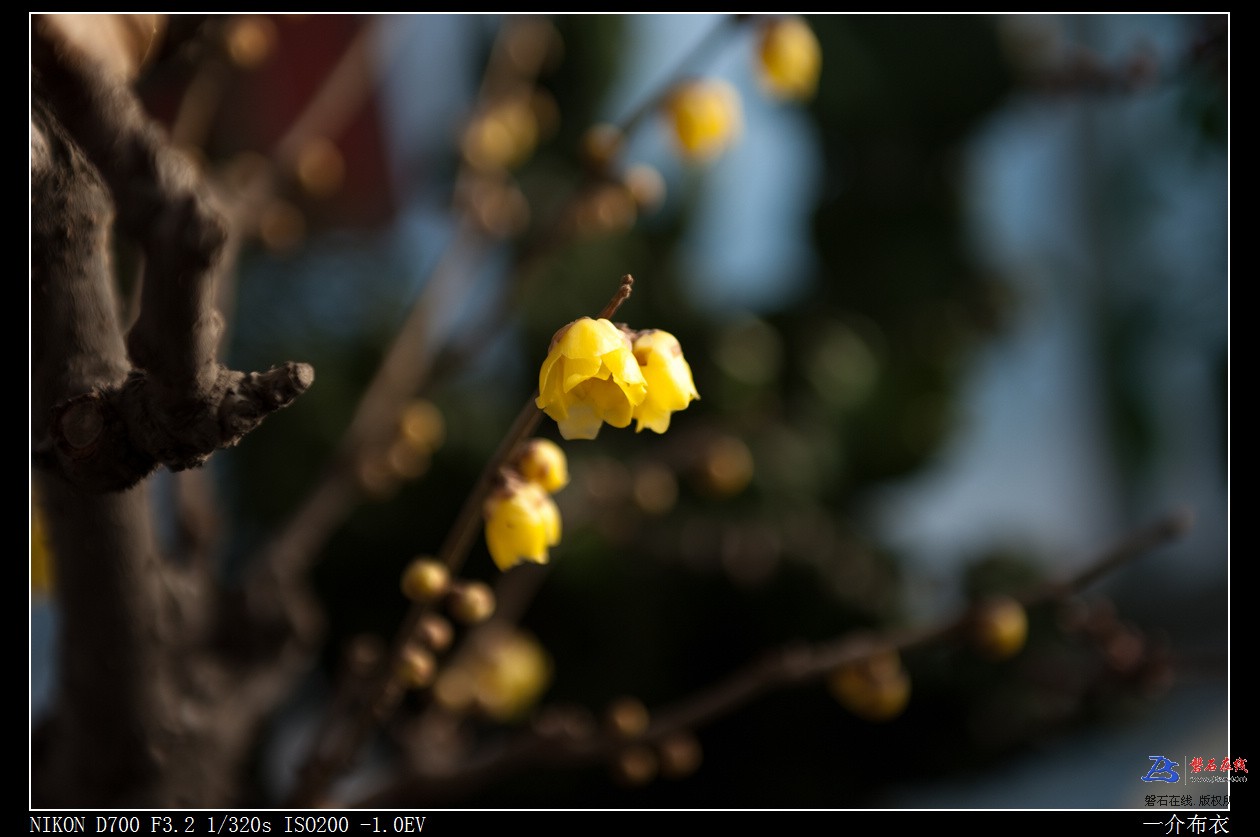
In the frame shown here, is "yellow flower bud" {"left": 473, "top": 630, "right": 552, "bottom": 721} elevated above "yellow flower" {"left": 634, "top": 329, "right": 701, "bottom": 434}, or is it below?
below

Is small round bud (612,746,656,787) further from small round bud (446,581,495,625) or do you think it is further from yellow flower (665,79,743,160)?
yellow flower (665,79,743,160)

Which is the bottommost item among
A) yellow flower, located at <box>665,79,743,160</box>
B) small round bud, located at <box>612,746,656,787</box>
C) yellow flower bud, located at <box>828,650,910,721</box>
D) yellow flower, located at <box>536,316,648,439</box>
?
small round bud, located at <box>612,746,656,787</box>

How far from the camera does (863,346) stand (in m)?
0.76

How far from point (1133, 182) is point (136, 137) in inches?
46.7

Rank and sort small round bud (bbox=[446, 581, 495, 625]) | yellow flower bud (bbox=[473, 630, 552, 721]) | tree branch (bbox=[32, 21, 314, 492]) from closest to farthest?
tree branch (bbox=[32, 21, 314, 492]) < small round bud (bbox=[446, 581, 495, 625]) < yellow flower bud (bbox=[473, 630, 552, 721])

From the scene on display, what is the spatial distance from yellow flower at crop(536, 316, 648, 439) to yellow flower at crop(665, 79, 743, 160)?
179mm

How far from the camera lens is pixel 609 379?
0.74 feet

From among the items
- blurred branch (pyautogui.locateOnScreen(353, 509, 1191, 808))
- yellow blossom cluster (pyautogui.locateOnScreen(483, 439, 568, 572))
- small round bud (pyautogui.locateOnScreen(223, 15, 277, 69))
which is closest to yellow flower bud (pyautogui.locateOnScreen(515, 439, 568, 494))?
yellow blossom cluster (pyautogui.locateOnScreen(483, 439, 568, 572))

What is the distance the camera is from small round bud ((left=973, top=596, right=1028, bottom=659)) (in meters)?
0.32

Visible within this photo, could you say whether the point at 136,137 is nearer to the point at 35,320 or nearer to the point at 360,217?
the point at 35,320

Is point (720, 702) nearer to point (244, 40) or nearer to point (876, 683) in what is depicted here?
point (876, 683)

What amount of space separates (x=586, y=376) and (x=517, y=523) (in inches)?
2.3

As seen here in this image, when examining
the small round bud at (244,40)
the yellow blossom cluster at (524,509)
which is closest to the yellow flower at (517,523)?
the yellow blossom cluster at (524,509)
